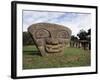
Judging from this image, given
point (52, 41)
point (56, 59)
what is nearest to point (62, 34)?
point (52, 41)

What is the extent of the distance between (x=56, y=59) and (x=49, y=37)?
0.61 ft

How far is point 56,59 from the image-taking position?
1.88 metres

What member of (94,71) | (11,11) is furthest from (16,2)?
(94,71)

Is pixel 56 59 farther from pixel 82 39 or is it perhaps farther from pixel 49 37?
pixel 82 39

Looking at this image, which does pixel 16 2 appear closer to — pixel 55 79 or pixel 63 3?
pixel 63 3

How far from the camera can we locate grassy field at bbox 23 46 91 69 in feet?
5.89

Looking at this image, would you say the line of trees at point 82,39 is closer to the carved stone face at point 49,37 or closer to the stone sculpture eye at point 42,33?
the carved stone face at point 49,37

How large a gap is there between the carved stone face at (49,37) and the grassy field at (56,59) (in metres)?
0.05

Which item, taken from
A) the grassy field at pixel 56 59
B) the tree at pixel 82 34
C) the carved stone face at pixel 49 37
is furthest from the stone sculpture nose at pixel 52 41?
the tree at pixel 82 34

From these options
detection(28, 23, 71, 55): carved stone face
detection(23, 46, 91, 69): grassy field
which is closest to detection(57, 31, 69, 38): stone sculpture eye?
detection(28, 23, 71, 55): carved stone face

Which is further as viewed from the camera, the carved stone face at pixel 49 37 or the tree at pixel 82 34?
the tree at pixel 82 34

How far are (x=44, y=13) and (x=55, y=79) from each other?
0.54 meters

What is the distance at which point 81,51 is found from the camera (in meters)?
1.99

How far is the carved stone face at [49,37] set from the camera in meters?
1.83
